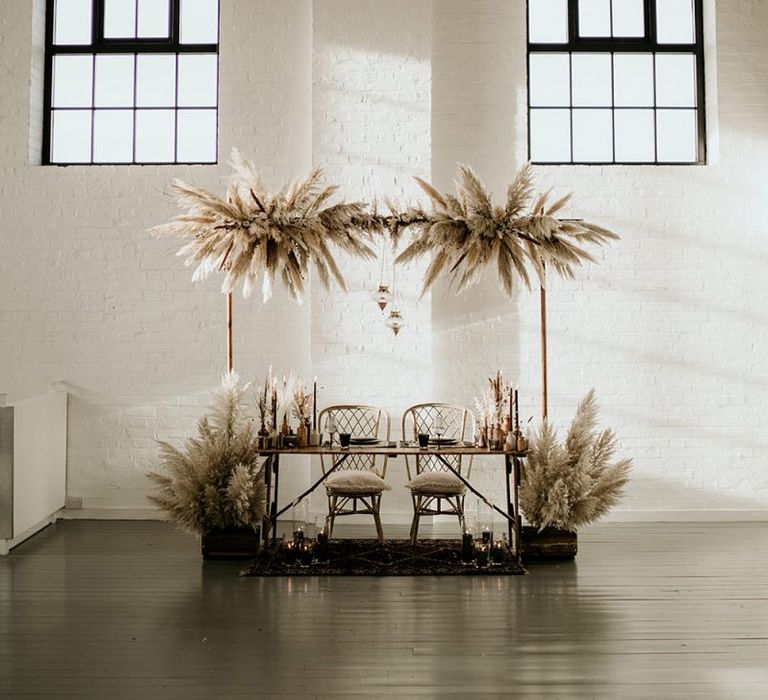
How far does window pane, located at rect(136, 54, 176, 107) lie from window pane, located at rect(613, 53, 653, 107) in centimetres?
338

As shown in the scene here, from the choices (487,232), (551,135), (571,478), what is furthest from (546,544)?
(551,135)

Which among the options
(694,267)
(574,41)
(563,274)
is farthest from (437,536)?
(574,41)

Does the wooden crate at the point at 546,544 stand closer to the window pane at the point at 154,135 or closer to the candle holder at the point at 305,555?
the candle holder at the point at 305,555

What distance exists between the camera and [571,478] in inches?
208

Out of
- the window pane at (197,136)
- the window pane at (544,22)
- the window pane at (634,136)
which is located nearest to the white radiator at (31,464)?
the window pane at (197,136)

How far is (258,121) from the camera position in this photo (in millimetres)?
6730

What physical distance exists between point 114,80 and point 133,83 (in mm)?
150

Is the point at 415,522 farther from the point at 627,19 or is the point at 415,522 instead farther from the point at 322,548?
the point at 627,19

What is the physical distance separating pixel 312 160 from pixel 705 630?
4.15m

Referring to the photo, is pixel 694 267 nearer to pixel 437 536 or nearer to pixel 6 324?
pixel 437 536

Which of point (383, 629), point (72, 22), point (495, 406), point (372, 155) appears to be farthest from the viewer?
point (72, 22)

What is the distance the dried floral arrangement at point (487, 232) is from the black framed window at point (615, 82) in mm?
1490

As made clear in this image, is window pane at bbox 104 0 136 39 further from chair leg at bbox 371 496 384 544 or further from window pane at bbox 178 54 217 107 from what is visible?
chair leg at bbox 371 496 384 544

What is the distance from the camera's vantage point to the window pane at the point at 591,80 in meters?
6.91
